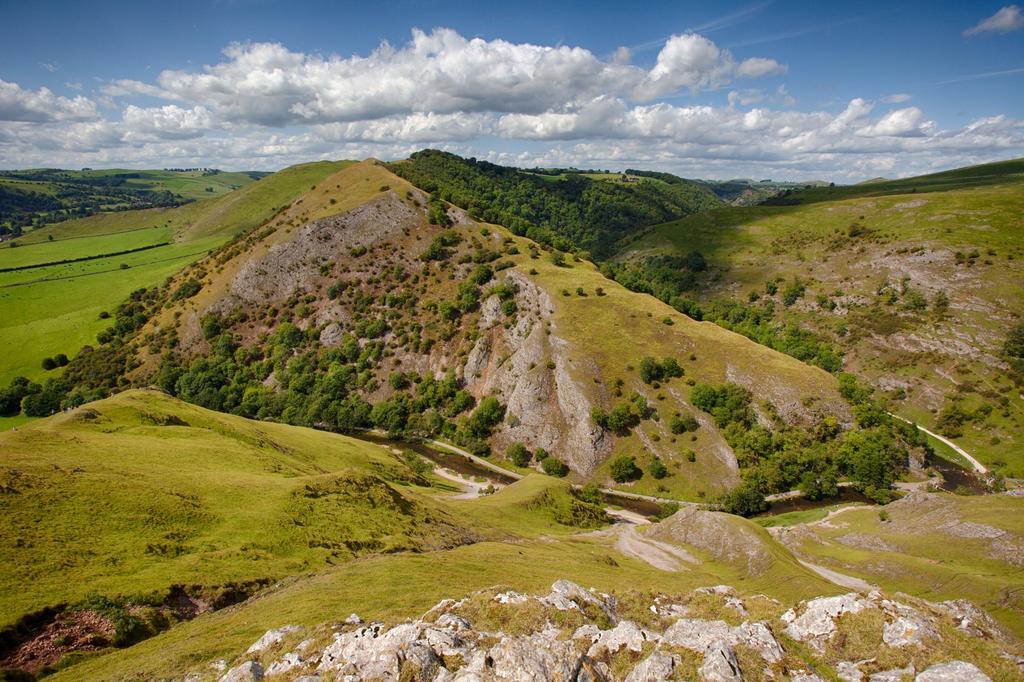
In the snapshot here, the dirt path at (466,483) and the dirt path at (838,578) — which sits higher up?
the dirt path at (838,578)

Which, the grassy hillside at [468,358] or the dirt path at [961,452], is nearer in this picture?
the grassy hillside at [468,358]

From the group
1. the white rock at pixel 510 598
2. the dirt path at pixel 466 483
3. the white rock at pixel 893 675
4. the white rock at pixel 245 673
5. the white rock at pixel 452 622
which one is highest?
the white rock at pixel 893 675

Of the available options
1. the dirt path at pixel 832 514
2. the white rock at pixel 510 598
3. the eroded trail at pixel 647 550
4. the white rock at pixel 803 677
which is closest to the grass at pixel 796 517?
the dirt path at pixel 832 514

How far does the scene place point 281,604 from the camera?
98.8 ft

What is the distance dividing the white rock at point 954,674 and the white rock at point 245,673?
27.6 m

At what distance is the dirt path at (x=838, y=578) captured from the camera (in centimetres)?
5193

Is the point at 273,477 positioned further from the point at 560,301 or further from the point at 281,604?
the point at 560,301

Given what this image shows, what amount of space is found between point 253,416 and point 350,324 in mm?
38670

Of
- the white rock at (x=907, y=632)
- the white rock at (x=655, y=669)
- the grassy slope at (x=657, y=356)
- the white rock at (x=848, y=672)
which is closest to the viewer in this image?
the white rock at (x=655, y=669)

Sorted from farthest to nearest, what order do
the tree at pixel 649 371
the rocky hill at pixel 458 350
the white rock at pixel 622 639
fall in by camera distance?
the tree at pixel 649 371 < the rocky hill at pixel 458 350 < the white rock at pixel 622 639

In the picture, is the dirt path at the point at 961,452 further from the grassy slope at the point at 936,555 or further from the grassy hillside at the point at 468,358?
the grassy slope at the point at 936,555

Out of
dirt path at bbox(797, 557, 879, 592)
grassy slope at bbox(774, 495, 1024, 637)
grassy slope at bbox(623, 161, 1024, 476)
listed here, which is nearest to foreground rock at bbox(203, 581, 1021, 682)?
grassy slope at bbox(774, 495, 1024, 637)

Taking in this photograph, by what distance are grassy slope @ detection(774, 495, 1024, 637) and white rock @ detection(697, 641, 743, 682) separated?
37117 millimetres

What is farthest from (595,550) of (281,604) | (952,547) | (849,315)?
(849,315)
